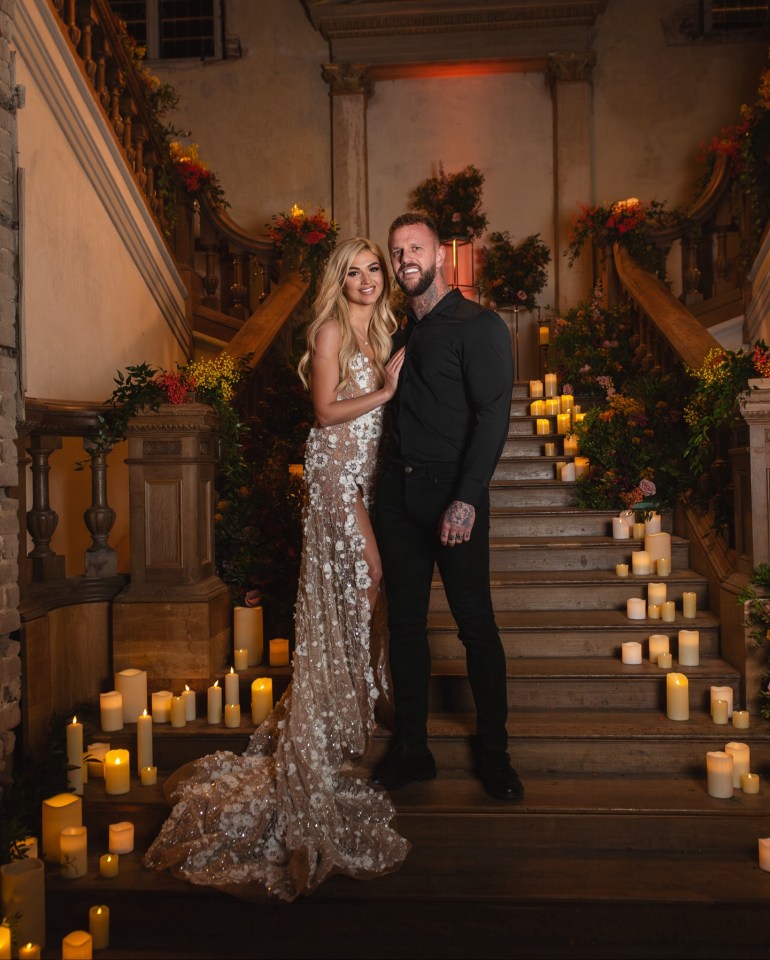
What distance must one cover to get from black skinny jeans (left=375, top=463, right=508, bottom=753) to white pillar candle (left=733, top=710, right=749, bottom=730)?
93cm

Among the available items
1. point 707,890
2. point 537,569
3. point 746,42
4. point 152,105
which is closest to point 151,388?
point 537,569

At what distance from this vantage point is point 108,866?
276 centimetres

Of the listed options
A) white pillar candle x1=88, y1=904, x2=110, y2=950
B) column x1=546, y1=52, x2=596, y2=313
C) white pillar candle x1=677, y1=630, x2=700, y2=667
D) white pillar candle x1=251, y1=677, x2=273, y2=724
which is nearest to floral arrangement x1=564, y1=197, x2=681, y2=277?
column x1=546, y1=52, x2=596, y2=313

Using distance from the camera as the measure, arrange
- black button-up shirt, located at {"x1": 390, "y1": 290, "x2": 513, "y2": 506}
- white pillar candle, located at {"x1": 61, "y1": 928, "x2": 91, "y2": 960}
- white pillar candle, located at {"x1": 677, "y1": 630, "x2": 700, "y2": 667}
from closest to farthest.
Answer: white pillar candle, located at {"x1": 61, "y1": 928, "x2": 91, "y2": 960}
black button-up shirt, located at {"x1": 390, "y1": 290, "x2": 513, "y2": 506}
white pillar candle, located at {"x1": 677, "y1": 630, "x2": 700, "y2": 667}

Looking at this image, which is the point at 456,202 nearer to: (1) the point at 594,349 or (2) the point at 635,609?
(1) the point at 594,349

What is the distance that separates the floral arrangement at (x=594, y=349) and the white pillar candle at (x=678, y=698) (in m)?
3.45

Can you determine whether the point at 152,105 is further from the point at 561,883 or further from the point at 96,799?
the point at 561,883

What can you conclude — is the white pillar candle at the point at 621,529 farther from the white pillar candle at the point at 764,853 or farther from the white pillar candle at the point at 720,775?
the white pillar candle at the point at 764,853

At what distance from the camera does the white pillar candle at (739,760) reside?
3.12 m

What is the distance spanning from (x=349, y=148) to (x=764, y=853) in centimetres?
912

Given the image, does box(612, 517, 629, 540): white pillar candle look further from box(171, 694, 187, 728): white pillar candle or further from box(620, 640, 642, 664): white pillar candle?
box(171, 694, 187, 728): white pillar candle

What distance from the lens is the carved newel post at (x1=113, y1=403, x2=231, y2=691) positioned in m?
3.79

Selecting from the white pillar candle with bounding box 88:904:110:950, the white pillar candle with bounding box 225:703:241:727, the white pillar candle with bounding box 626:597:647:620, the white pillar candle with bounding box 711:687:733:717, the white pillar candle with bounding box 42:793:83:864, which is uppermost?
the white pillar candle with bounding box 626:597:647:620

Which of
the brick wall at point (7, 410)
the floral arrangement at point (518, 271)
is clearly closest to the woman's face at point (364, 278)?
the brick wall at point (7, 410)
